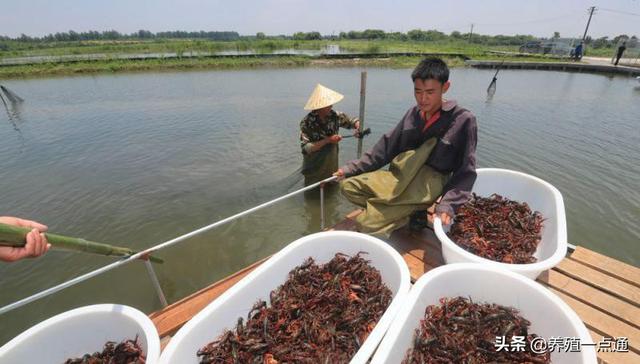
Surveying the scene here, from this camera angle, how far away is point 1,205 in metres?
7.48

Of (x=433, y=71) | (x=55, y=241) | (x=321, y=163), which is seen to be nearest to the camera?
(x=55, y=241)

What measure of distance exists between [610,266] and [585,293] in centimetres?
68

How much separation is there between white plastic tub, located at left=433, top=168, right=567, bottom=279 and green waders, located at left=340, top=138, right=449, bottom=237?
41 cm

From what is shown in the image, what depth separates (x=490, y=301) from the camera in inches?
98.0

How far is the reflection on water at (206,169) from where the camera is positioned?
551 centimetres

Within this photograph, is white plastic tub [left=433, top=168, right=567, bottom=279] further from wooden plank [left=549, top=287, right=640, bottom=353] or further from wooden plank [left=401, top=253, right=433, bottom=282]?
wooden plank [left=549, top=287, right=640, bottom=353]

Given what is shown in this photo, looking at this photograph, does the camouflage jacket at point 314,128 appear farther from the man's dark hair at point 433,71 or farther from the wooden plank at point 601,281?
the wooden plank at point 601,281

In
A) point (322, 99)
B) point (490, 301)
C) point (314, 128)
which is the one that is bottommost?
point (490, 301)

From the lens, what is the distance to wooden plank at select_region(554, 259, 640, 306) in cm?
293

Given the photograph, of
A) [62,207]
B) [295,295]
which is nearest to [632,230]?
[295,295]

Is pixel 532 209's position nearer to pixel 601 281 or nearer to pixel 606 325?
pixel 601 281

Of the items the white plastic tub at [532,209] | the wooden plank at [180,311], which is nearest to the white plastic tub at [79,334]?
the wooden plank at [180,311]

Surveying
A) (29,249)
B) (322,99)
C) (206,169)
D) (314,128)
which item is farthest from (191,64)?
(29,249)

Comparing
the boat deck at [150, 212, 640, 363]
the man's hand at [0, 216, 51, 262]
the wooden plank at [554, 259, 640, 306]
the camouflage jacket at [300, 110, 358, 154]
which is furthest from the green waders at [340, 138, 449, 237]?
the man's hand at [0, 216, 51, 262]
